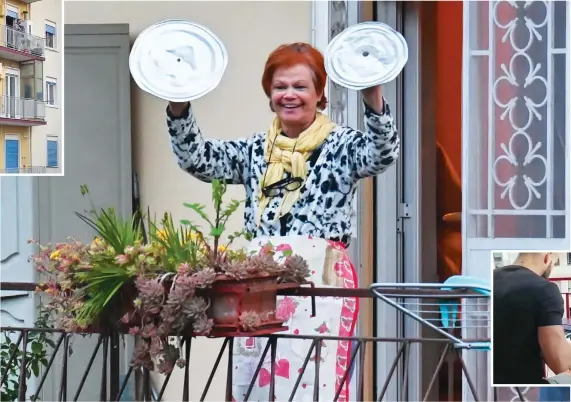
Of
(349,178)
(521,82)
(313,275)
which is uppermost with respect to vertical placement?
(521,82)

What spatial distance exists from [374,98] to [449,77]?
246 centimetres

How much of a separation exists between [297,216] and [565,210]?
1.20m

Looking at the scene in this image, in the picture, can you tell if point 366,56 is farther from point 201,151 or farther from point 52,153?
point 52,153

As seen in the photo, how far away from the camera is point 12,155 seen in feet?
13.5

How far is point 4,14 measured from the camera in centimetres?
395

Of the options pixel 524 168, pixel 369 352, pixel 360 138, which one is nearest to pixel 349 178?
pixel 360 138

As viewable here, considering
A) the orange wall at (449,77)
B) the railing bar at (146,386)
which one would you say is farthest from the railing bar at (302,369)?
the orange wall at (449,77)

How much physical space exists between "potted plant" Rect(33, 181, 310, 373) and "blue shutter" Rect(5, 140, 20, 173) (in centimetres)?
→ 79

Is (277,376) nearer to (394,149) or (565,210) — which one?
(394,149)

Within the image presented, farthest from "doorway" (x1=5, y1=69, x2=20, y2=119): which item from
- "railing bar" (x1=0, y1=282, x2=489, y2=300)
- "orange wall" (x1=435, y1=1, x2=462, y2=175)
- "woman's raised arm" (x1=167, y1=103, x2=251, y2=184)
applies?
"orange wall" (x1=435, y1=1, x2=462, y2=175)

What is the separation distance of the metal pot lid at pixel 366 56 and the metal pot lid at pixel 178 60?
1.12 feet

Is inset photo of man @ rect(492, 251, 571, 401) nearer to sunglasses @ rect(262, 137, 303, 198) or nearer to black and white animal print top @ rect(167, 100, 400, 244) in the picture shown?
black and white animal print top @ rect(167, 100, 400, 244)

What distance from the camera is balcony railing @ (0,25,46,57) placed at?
3.92m

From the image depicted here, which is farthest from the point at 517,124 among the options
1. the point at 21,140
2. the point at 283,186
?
the point at 21,140
